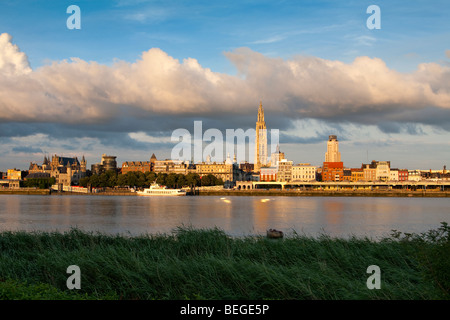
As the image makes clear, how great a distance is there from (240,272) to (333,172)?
18951cm

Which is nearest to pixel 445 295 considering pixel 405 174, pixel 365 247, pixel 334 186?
pixel 365 247

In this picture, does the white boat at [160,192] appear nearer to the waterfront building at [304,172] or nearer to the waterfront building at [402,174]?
the waterfront building at [304,172]

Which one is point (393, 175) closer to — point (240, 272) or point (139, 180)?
point (139, 180)

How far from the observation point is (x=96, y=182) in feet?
509

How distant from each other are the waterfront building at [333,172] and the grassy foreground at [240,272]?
182m

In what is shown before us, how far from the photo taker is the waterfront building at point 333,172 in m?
195

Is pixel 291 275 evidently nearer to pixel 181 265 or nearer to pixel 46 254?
pixel 181 265

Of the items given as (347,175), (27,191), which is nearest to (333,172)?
(347,175)

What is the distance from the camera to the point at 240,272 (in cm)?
1192

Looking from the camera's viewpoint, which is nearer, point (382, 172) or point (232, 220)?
point (232, 220)

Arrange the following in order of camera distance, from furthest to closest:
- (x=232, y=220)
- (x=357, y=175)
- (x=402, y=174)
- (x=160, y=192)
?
1. (x=357, y=175)
2. (x=402, y=174)
3. (x=160, y=192)
4. (x=232, y=220)

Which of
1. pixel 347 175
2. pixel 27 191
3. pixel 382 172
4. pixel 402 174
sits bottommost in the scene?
pixel 27 191

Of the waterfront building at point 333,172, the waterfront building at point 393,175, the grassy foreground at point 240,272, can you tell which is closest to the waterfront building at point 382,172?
the waterfront building at point 393,175
